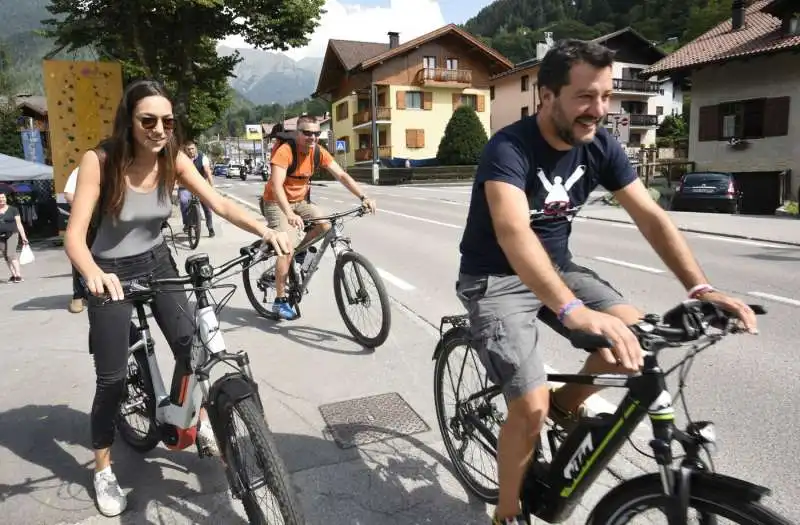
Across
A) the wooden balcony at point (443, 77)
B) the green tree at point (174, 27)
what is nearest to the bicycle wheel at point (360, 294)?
the green tree at point (174, 27)

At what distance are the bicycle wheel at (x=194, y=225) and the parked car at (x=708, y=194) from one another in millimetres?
13902

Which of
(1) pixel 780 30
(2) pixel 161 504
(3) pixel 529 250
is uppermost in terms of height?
(1) pixel 780 30

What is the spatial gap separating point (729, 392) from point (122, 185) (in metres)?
3.85

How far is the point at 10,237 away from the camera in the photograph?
30.3 feet

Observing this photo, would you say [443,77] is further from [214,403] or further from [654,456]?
[654,456]

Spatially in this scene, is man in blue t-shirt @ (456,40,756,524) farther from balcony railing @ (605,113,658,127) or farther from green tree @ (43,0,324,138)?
balcony railing @ (605,113,658,127)

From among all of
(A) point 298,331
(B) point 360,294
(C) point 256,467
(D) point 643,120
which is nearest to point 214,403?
(C) point 256,467

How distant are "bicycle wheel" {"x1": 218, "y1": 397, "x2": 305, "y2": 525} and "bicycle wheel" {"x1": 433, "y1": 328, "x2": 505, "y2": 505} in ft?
3.05

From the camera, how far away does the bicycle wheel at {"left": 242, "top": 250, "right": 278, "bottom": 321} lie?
234 inches

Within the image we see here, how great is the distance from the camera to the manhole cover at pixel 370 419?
3473mm

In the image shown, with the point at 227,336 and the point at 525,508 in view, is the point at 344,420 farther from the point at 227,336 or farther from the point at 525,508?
the point at 227,336

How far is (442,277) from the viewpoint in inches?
316

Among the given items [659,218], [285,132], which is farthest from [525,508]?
[285,132]

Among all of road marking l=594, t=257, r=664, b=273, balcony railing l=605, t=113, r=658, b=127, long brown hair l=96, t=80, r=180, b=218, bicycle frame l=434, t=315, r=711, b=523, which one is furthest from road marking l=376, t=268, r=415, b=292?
balcony railing l=605, t=113, r=658, b=127
